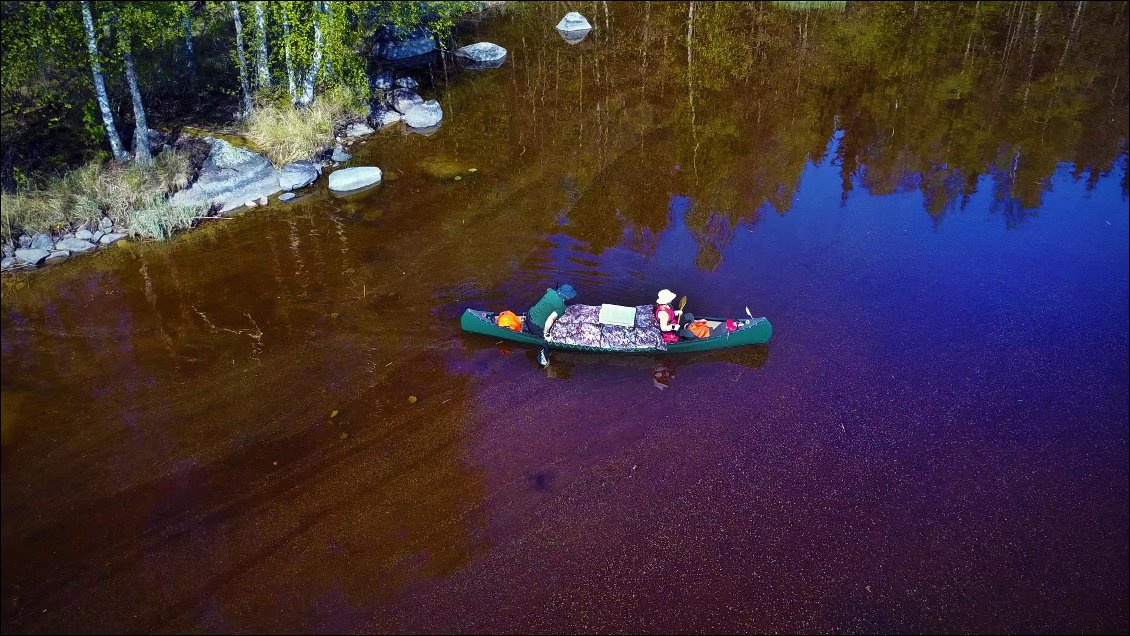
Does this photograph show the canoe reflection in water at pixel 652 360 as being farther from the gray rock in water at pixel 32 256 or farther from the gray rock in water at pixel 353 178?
the gray rock in water at pixel 32 256

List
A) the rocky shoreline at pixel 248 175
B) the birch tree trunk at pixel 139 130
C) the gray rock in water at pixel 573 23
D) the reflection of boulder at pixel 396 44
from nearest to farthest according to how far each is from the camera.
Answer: the rocky shoreline at pixel 248 175 < the birch tree trunk at pixel 139 130 < the reflection of boulder at pixel 396 44 < the gray rock in water at pixel 573 23

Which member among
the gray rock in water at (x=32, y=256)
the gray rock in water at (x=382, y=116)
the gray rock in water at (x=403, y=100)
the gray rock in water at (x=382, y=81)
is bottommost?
the gray rock in water at (x=32, y=256)

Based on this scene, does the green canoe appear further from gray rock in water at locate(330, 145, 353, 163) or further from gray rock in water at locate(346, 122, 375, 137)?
gray rock in water at locate(346, 122, 375, 137)

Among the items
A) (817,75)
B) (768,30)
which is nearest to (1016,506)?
(817,75)

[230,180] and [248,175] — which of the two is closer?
[230,180]

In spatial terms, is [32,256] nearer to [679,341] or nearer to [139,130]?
[139,130]

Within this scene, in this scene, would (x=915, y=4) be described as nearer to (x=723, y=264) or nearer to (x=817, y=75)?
(x=817, y=75)

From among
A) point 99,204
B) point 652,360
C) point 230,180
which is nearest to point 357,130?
point 230,180

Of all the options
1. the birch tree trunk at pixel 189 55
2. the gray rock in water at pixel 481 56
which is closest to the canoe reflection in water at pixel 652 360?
the birch tree trunk at pixel 189 55
